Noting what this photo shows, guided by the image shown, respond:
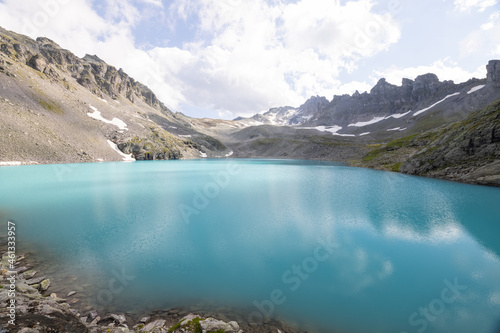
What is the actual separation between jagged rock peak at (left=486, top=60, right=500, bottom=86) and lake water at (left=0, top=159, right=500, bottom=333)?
193656 millimetres

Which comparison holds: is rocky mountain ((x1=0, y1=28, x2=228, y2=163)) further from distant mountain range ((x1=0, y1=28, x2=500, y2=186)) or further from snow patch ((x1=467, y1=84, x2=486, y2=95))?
snow patch ((x1=467, y1=84, x2=486, y2=95))

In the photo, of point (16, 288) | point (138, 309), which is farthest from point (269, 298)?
point (16, 288)

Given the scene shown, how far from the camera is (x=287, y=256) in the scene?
519 inches

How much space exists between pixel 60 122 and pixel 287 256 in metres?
97.2

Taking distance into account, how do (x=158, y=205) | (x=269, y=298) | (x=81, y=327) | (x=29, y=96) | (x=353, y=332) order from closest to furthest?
(x=81, y=327) → (x=353, y=332) → (x=269, y=298) → (x=158, y=205) → (x=29, y=96)

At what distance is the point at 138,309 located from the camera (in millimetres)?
8727

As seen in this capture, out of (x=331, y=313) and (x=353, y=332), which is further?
(x=331, y=313)

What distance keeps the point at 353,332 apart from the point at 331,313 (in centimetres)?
95

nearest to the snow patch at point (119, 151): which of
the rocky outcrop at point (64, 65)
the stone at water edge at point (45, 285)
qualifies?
the rocky outcrop at point (64, 65)

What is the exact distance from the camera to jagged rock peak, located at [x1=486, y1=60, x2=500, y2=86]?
151000 millimetres

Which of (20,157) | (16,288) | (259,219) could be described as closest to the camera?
(16,288)

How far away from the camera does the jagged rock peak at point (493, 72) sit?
151 meters

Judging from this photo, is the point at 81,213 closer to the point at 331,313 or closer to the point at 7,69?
the point at 331,313

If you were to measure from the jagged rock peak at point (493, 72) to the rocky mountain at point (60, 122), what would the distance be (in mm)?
193594
